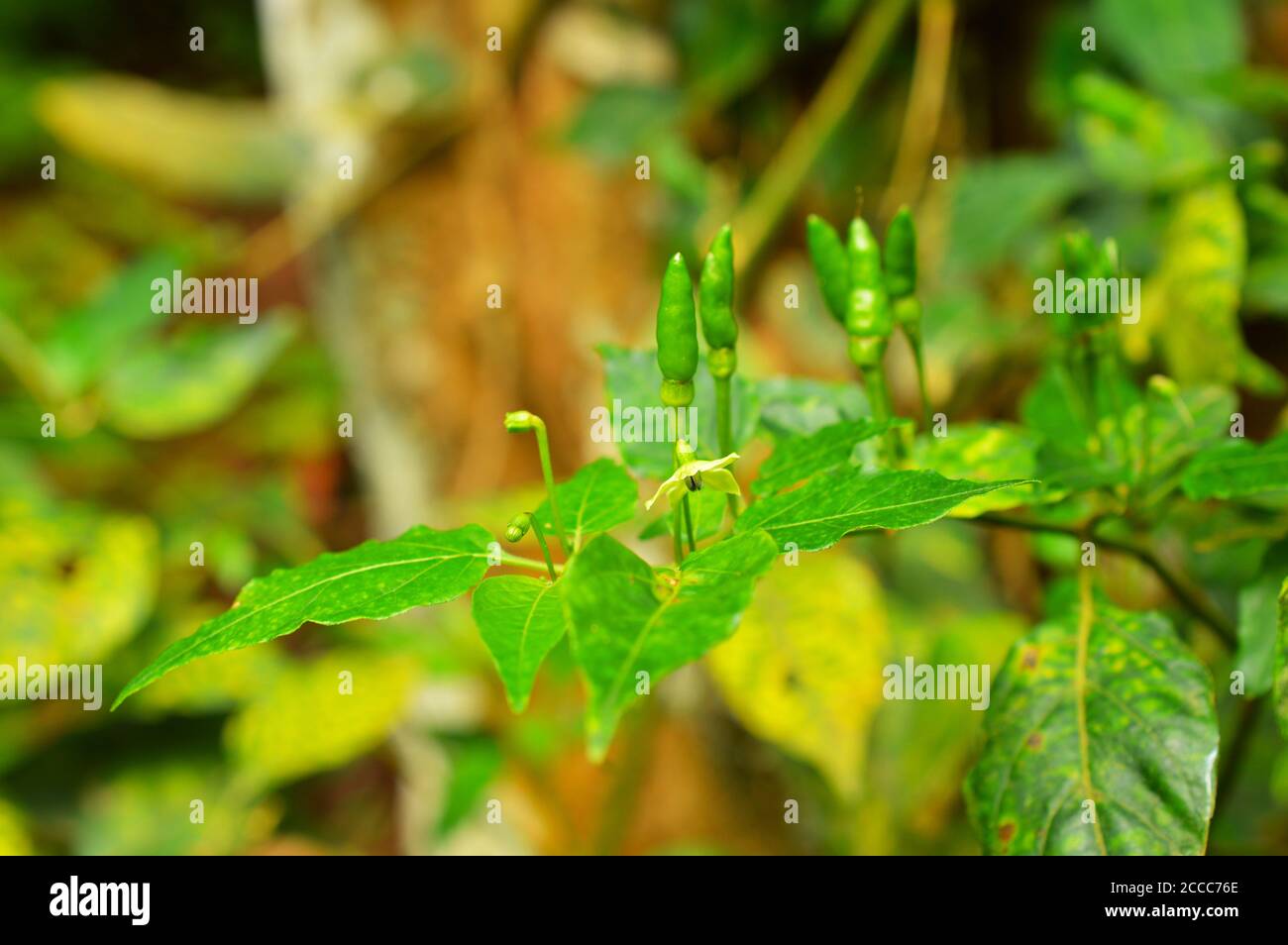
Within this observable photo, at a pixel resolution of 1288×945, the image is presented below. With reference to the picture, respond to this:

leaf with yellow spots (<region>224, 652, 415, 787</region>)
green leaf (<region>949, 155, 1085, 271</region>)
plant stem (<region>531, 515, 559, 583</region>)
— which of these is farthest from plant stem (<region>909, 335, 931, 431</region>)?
leaf with yellow spots (<region>224, 652, 415, 787</region>)

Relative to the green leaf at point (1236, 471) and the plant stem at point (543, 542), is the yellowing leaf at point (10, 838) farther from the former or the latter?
the green leaf at point (1236, 471)

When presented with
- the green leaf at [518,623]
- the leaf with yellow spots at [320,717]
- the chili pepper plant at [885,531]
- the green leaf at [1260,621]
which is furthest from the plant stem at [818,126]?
the green leaf at [518,623]

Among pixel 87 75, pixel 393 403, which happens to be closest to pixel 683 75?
pixel 393 403

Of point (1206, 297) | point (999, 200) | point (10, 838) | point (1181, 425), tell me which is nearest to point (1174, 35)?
point (999, 200)

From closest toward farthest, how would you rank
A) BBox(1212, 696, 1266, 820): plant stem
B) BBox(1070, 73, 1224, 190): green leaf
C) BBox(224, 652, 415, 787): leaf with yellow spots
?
1. BBox(1212, 696, 1266, 820): plant stem
2. BBox(1070, 73, 1224, 190): green leaf
3. BBox(224, 652, 415, 787): leaf with yellow spots

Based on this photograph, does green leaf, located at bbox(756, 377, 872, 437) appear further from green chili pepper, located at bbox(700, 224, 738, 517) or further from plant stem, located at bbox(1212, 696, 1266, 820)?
plant stem, located at bbox(1212, 696, 1266, 820)
